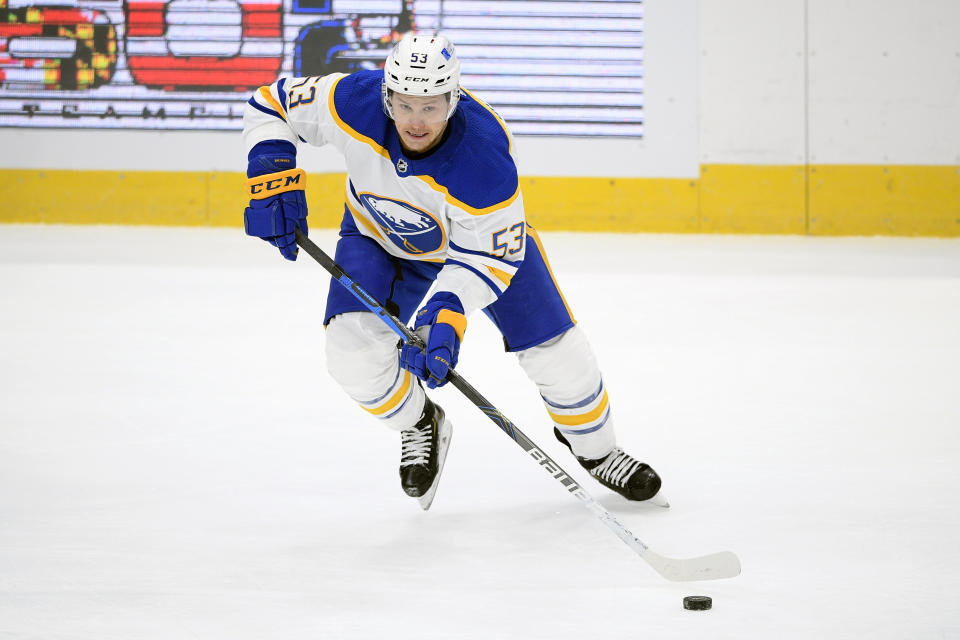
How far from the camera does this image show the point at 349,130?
2.26m

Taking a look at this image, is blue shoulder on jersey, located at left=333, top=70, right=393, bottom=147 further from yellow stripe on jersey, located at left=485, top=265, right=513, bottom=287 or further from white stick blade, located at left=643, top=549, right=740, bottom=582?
white stick blade, located at left=643, top=549, right=740, bottom=582

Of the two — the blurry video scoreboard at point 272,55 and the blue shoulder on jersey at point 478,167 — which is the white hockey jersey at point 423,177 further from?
the blurry video scoreboard at point 272,55

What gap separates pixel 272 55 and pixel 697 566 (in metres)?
6.01

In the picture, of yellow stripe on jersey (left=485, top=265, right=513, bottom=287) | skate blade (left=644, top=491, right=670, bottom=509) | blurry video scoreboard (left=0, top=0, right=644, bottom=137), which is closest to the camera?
yellow stripe on jersey (left=485, top=265, right=513, bottom=287)

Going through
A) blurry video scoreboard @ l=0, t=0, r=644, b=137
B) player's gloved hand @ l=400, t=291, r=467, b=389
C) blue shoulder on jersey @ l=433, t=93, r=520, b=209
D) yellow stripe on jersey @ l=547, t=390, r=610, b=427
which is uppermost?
blurry video scoreboard @ l=0, t=0, r=644, b=137

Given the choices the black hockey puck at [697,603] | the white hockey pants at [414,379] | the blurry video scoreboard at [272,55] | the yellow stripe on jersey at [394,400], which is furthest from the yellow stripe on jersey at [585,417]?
the blurry video scoreboard at [272,55]

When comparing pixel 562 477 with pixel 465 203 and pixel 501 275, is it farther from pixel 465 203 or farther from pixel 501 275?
pixel 465 203

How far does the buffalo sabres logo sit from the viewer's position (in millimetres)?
2244

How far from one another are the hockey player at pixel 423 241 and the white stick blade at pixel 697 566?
40cm

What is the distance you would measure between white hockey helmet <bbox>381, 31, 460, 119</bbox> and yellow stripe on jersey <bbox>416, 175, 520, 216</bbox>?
0.13 metres

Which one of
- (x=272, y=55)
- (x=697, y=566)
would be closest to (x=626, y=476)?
(x=697, y=566)

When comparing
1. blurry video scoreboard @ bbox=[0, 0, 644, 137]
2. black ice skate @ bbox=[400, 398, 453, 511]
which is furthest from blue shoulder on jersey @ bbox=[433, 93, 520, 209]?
blurry video scoreboard @ bbox=[0, 0, 644, 137]

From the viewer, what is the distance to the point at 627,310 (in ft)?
15.3

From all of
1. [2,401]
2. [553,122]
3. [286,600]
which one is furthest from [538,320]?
[553,122]
